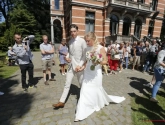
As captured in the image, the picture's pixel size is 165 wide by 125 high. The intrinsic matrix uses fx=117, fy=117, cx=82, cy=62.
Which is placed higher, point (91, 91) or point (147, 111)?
point (91, 91)

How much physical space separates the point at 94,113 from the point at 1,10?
38.1 meters

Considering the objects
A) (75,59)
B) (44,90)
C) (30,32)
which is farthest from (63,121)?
(30,32)

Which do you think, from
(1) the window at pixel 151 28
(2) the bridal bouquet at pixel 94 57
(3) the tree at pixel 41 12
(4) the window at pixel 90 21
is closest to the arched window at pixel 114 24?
(4) the window at pixel 90 21

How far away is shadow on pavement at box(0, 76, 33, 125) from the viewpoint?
9.91 ft

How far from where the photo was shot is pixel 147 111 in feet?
11.1

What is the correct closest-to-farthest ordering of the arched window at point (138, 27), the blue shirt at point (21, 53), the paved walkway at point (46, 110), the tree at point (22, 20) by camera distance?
the paved walkway at point (46, 110), the blue shirt at point (21, 53), the arched window at point (138, 27), the tree at point (22, 20)

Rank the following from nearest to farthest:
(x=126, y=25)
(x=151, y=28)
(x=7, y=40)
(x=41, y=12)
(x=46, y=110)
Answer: (x=46, y=110)
(x=7, y=40)
(x=126, y=25)
(x=151, y=28)
(x=41, y=12)

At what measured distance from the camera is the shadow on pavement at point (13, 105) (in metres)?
3.02

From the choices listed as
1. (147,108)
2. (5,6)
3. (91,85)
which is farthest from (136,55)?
(5,6)

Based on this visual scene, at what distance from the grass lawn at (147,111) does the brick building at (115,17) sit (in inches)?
522

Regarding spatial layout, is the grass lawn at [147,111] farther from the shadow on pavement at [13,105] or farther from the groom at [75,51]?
the shadow on pavement at [13,105]

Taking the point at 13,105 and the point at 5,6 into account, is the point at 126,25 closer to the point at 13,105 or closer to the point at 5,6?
the point at 13,105

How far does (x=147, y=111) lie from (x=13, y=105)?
4033 mm

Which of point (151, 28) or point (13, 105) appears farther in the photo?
point (151, 28)
